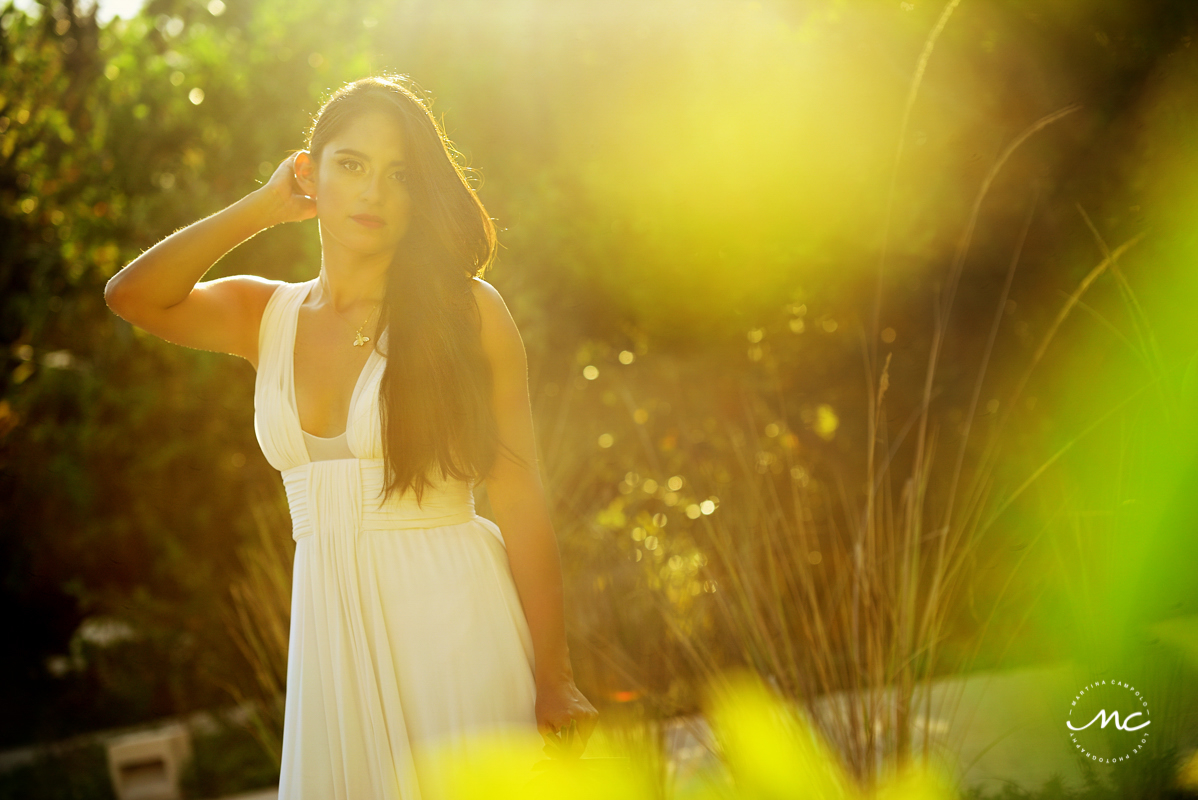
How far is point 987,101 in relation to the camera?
12.9ft

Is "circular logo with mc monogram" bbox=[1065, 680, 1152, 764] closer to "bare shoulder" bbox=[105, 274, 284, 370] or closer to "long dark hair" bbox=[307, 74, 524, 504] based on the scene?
"long dark hair" bbox=[307, 74, 524, 504]

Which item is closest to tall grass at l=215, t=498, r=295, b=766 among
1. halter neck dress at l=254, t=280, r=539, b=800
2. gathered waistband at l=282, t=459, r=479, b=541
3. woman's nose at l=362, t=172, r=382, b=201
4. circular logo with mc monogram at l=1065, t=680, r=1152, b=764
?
halter neck dress at l=254, t=280, r=539, b=800

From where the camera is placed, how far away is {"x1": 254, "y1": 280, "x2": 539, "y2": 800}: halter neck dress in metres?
1.72

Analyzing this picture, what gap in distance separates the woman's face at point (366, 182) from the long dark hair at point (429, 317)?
0.02 meters

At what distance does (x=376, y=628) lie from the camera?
1751mm

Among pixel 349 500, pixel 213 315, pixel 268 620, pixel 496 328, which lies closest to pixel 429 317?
pixel 496 328

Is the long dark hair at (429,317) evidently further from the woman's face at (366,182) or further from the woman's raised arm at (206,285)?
the woman's raised arm at (206,285)

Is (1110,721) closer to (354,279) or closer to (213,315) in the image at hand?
(354,279)

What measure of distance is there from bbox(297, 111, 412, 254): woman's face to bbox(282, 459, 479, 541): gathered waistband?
0.43 metres

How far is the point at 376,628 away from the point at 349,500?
0.78 feet

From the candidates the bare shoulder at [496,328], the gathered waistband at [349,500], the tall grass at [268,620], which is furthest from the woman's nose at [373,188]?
the tall grass at [268,620]

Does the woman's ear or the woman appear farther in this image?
the woman's ear

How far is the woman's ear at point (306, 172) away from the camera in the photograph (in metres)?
1.93

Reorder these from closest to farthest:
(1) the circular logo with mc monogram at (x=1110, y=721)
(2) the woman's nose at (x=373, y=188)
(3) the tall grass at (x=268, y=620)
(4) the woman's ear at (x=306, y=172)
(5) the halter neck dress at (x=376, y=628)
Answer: (5) the halter neck dress at (x=376, y=628), (2) the woman's nose at (x=373, y=188), (4) the woman's ear at (x=306, y=172), (1) the circular logo with mc monogram at (x=1110, y=721), (3) the tall grass at (x=268, y=620)
